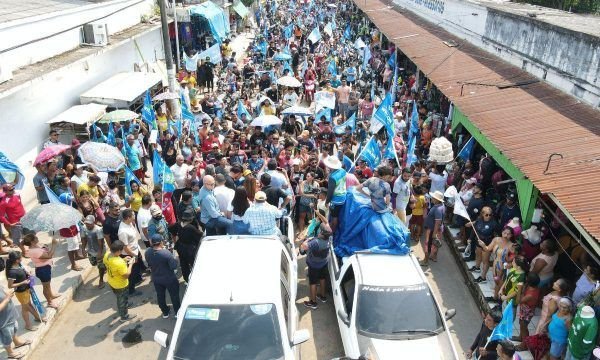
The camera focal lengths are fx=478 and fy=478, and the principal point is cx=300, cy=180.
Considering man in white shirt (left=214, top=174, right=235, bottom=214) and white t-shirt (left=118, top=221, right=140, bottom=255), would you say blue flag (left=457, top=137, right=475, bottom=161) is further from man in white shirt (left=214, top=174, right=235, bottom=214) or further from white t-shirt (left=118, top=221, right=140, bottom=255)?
white t-shirt (left=118, top=221, right=140, bottom=255)

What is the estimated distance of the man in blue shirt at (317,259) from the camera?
24.5ft

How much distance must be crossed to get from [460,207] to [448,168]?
102 inches

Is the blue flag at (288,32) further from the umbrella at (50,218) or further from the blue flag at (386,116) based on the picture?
the umbrella at (50,218)

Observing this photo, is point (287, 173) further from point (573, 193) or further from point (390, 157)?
point (573, 193)

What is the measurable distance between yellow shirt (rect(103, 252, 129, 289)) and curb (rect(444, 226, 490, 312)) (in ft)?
18.6

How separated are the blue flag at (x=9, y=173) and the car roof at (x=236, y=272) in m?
4.61

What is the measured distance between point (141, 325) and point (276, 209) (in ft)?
9.24

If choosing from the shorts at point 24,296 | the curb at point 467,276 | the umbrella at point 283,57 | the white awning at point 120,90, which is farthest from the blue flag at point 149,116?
the umbrella at point 283,57

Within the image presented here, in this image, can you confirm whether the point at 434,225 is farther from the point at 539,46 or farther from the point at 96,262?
the point at 96,262

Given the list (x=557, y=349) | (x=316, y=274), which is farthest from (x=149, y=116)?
(x=557, y=349)

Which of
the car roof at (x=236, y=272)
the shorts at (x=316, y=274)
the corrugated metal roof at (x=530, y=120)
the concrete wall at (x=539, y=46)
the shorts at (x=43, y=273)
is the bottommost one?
the shorts at (x=316, y=274)

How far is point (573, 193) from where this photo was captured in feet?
20.4

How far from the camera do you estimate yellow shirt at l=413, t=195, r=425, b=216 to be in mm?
9328

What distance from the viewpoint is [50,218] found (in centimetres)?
736
